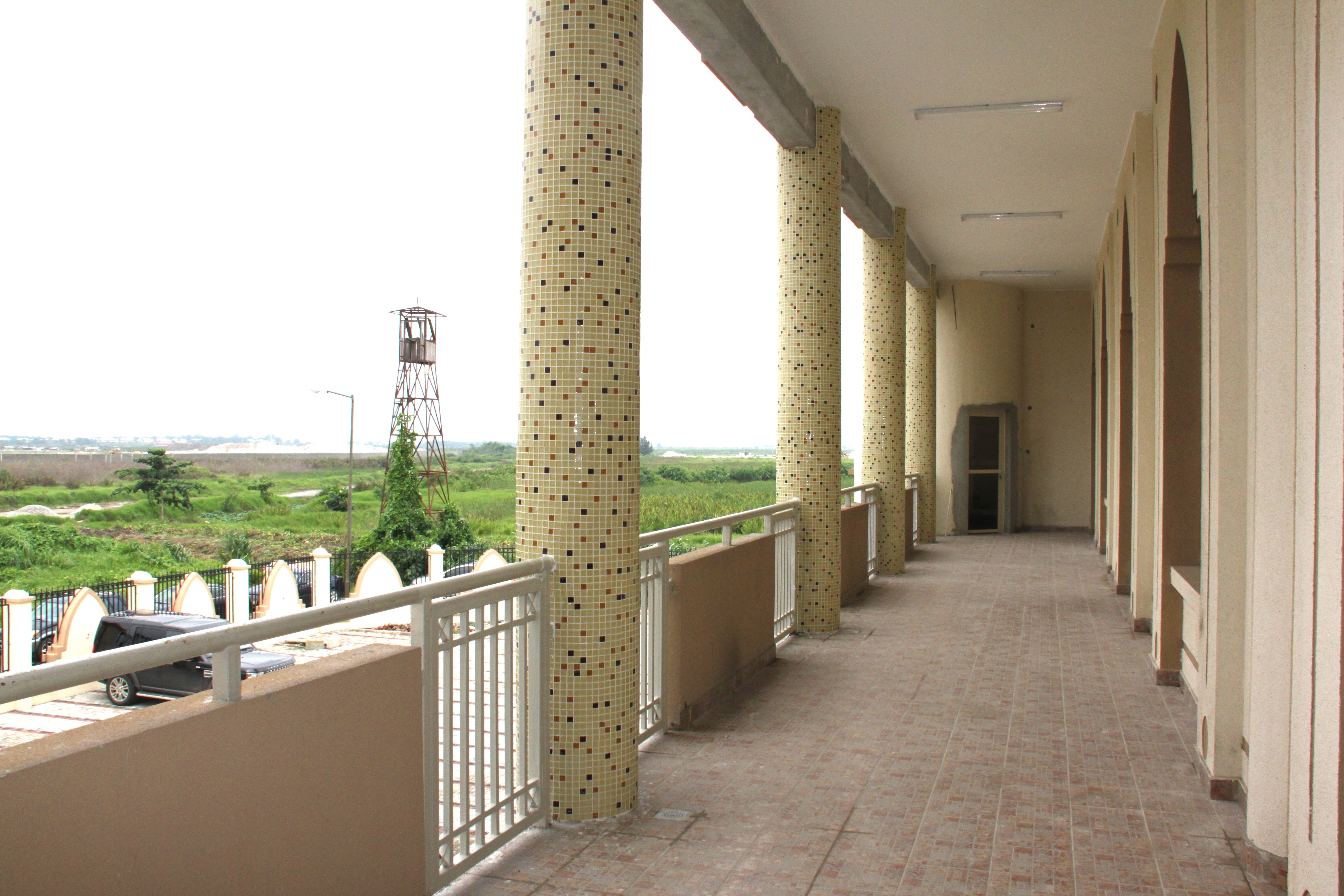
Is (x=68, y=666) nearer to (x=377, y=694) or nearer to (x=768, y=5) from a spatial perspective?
(x=377, y=694)

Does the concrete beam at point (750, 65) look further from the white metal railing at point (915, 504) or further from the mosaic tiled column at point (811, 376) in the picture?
the white metal railing at point (915, 504)

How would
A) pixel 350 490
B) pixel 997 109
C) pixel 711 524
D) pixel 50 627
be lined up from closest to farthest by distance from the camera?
pixel 711 524 < pixel 997 109 < pixel 50 627 < pixel 350 490

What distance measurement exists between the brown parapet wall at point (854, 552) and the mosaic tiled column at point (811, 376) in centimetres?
83

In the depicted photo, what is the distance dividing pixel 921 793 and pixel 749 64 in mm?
4582

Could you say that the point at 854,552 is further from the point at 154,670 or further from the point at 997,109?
the point at 154,670

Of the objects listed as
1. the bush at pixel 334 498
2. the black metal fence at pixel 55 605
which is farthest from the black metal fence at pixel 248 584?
the bush at pixel 334 498

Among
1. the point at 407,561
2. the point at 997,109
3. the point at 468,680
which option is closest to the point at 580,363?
the point at 468,680

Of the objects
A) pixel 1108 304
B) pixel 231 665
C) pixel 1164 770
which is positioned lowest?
pixel 1164 770

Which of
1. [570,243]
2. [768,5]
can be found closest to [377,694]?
[570,243]

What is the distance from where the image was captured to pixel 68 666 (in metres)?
1.59

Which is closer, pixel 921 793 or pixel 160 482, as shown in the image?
pixel 921 793

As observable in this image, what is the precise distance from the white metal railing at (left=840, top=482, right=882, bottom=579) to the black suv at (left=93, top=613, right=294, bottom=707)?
6.15 m

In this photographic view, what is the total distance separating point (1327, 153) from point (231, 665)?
3007 mm

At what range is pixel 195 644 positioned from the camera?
1.87m
